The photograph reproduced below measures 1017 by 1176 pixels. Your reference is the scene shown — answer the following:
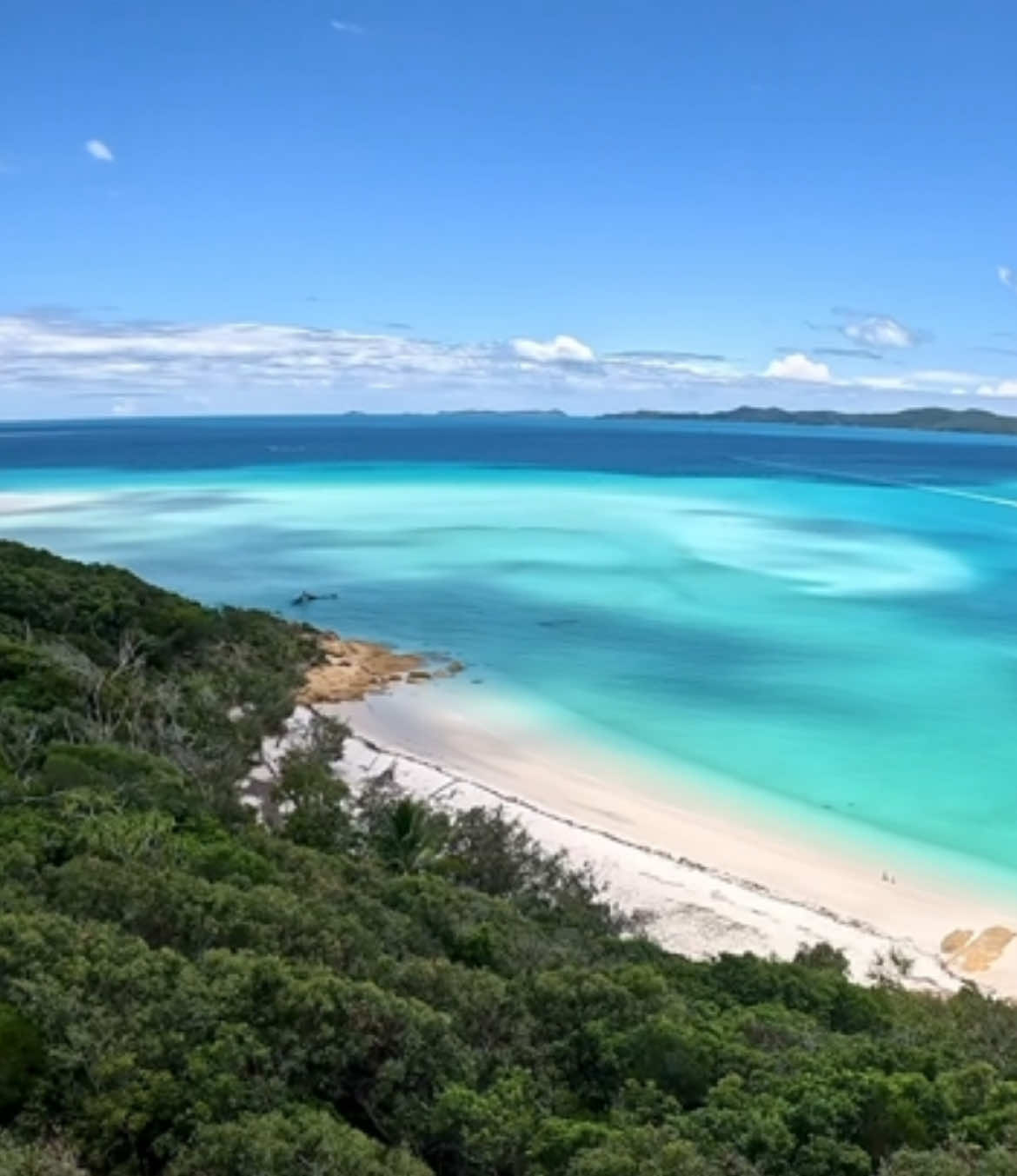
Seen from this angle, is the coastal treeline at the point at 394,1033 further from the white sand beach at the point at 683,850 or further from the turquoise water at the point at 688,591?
the turquoise water at the point at 688,591

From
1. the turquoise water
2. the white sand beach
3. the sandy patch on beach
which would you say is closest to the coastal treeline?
the white sand beach

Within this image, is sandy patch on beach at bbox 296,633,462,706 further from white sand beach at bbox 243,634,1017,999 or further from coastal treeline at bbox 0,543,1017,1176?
coastal treeline at bbox 0,543,1017,1176

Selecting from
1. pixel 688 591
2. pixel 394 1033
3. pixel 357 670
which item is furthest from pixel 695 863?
pixel 688 591

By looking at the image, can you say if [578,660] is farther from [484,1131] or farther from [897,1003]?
[484,1131]

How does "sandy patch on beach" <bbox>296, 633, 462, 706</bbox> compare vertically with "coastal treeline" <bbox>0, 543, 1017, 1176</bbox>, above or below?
below

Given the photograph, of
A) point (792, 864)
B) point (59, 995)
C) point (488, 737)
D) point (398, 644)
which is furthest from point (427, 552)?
point (59, 995)

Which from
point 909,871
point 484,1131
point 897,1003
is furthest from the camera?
point 909,871
